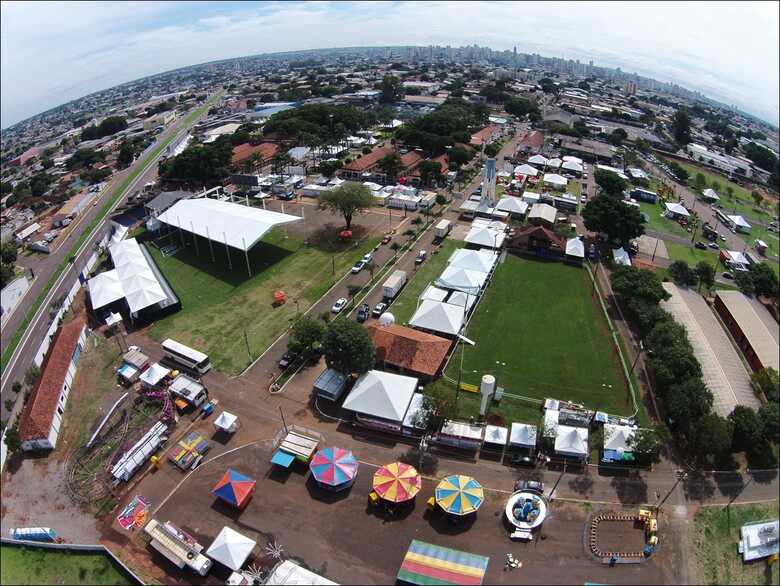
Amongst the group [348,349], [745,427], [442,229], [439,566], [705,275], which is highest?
[348,349]

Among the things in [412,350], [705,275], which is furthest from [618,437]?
[705,275]

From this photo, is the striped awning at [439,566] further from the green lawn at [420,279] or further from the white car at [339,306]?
the white car at [339,306]

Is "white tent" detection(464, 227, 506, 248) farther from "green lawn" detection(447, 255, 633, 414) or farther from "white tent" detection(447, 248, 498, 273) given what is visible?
"green lawn" detection(447, 255, 633, 414)

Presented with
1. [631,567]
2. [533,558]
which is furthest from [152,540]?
[631,567]

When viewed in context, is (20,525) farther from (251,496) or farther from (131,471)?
(251,496)

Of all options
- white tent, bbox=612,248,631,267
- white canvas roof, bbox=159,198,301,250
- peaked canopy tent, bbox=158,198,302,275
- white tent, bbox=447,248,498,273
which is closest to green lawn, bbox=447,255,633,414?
white tent, bbox=447,248,498,273

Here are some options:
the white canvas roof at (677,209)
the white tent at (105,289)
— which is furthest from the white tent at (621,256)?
the white tent at (105,289)

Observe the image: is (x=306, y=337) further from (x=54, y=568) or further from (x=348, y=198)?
(x=348, y=198)
